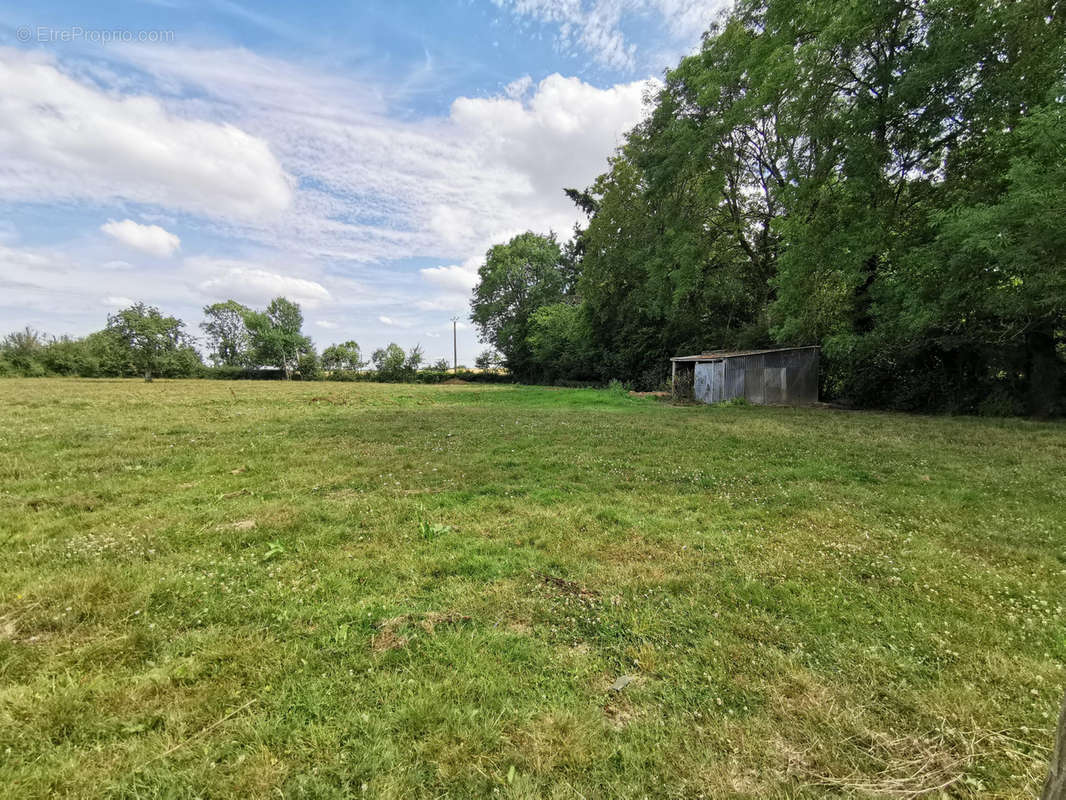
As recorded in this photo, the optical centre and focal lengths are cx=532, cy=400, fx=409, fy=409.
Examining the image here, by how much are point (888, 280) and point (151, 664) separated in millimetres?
20954

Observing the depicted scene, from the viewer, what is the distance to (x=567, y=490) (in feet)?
21.2

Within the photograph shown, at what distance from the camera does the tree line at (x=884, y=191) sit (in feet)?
40.4

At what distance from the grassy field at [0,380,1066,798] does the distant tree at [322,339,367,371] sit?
211ft

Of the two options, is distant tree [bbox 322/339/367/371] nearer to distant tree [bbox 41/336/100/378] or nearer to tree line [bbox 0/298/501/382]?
tree line [bbox 0/298/501/382]

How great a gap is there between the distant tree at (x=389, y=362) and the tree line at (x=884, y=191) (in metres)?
42.9

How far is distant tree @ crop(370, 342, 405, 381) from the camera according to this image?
5809cm

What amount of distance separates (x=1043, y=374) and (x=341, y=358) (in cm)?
7293

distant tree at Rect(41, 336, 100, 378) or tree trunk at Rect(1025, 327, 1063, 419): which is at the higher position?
distant tree at Rect(41, 336, 100, 378)

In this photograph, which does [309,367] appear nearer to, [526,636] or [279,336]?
[279,336]

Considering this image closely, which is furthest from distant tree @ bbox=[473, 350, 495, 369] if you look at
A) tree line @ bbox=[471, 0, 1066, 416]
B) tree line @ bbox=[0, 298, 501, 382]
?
tree line @ bbox=[471, 0, 1066, 416]

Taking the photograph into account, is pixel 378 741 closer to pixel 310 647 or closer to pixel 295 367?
pixel 310 647

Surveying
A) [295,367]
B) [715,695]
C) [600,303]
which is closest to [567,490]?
[715,695]

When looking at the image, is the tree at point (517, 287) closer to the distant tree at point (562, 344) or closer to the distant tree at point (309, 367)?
the distant tree at point (562, 344)

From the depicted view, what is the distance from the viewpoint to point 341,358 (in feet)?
221
